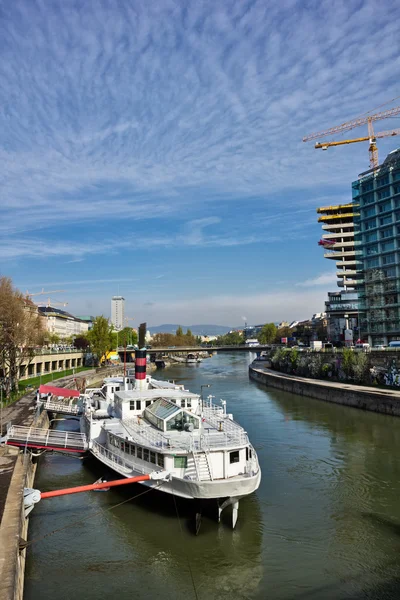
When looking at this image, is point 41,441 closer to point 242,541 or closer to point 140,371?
point 140,371

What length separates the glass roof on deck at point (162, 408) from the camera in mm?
26188

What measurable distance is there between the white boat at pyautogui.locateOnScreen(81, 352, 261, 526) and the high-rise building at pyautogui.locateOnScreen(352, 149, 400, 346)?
75866 millimetres

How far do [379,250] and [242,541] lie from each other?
89457 millimetres

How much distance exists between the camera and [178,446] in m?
22.6

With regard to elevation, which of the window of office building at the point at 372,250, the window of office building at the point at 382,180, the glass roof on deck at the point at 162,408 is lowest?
the glass roof on deck at the point at 162,408

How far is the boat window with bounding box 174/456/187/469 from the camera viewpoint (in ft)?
72.2

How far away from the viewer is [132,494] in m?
25.2

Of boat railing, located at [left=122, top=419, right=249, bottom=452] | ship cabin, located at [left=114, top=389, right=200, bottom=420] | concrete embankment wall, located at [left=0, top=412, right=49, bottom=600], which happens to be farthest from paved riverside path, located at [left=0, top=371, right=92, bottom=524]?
ship cabin, located at [left=114, top=389, right=200, bottom=420]

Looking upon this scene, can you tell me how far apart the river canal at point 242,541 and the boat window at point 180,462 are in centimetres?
224

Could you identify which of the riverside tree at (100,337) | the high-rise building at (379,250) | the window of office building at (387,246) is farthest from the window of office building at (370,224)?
the riverside tree at (100,337)

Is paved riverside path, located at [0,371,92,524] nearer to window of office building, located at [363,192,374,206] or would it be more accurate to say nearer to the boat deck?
the boat deck

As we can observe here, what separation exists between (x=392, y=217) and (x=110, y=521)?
90.0 meters

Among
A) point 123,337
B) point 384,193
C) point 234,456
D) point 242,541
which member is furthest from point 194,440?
point 123,337

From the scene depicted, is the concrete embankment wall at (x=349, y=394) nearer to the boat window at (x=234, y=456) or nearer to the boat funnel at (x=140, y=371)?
the boat funnel at (x=140, y=371)
